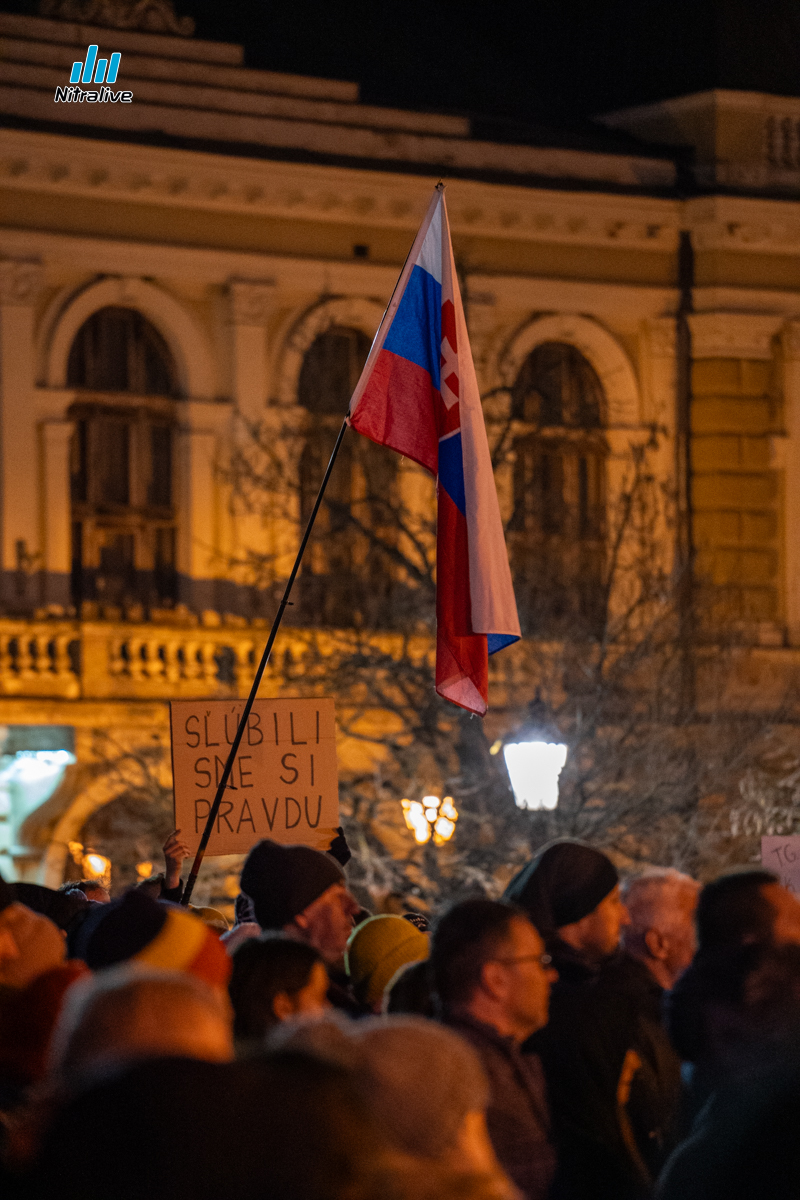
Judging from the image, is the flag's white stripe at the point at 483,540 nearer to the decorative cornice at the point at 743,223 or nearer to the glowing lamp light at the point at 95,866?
the glowing lamp light at the point at 95,866

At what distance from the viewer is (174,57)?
2152cm

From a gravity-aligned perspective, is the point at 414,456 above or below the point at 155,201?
below

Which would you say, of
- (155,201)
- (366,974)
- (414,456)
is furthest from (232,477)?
(366,974)

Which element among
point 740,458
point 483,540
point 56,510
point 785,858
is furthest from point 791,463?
point 483,540

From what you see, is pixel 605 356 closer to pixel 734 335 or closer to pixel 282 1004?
pixel 734 335

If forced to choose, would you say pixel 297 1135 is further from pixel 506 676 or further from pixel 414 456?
pixel 506 676

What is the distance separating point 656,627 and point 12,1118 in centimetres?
1548

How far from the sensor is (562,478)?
23328 mm

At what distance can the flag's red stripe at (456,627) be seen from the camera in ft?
27.0

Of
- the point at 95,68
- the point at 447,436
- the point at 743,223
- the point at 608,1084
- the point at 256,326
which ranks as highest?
the point at 95,68

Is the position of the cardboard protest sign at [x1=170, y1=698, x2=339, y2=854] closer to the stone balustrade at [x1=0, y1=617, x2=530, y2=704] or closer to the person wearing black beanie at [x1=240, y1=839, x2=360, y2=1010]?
the person wearing black beanie at [x1=240, y1=839, x2=360, y2=1010]

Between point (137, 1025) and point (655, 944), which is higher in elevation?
point (137, 1025)

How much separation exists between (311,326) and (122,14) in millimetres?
3475

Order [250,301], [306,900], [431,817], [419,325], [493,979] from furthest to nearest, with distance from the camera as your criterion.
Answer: [250,301], [431,817], [419,325], [306,900], [493,979]
